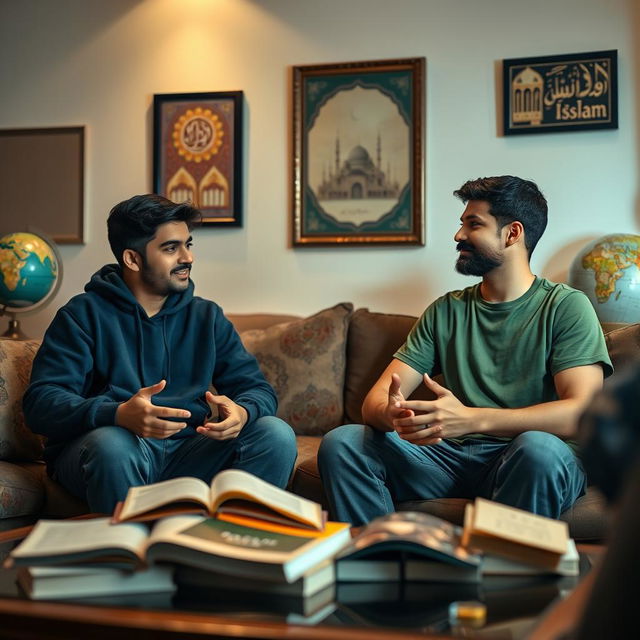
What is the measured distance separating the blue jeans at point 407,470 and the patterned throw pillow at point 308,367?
2.26 feet

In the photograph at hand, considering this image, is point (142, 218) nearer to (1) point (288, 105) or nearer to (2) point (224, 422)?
(2) point (224, 422)

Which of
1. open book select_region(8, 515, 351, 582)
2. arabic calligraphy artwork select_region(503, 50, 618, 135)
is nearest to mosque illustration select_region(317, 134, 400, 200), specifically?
arabic calligraphy artwork select_region(503, 50, 618, 135)

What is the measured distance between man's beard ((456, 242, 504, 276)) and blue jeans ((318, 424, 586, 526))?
0.50 metres

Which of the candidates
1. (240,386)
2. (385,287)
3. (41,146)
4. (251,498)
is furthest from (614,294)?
(41,146)

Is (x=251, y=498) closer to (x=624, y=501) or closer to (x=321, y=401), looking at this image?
(x=624, y=501)

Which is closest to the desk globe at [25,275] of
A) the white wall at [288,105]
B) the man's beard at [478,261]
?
the white wall at [288,105]

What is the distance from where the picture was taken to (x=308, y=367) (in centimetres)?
301

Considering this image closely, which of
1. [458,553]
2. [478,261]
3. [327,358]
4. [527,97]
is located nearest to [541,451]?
[478,261]

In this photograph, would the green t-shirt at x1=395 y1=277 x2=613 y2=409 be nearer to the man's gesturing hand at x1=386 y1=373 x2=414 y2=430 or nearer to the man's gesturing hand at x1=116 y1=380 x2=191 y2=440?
the man's gesturing hand at x1=386 y1=373 x2=414 y2=430

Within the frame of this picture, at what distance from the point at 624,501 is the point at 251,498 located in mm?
713

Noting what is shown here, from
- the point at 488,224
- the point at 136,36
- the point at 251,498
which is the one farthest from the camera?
the point at 136,36

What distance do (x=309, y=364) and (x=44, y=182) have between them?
1590mm

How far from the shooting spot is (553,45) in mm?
3211

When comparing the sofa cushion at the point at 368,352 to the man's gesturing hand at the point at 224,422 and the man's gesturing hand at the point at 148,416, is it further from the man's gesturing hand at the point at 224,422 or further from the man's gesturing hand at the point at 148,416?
the man's gesturing hand at the point at 148,416
